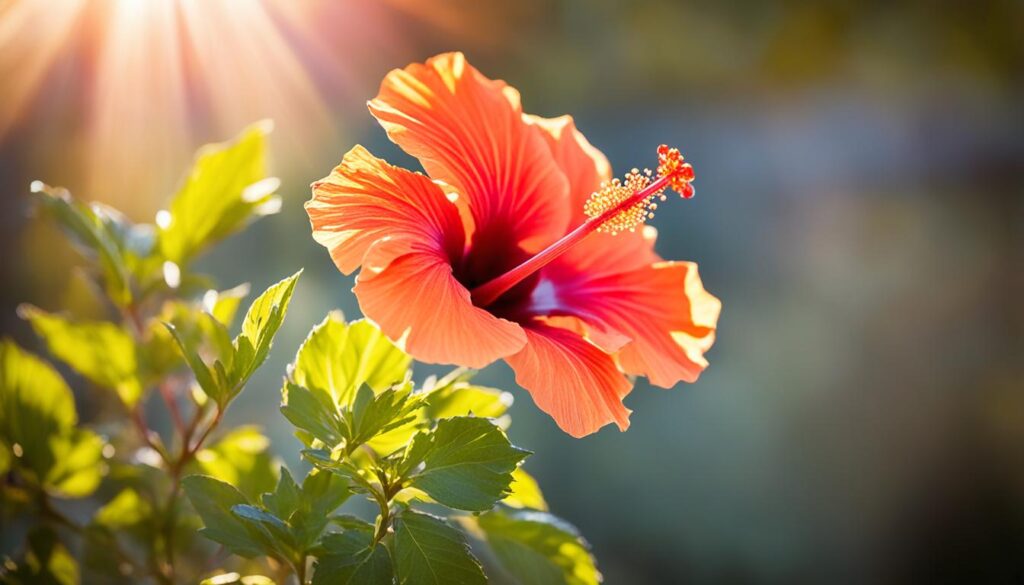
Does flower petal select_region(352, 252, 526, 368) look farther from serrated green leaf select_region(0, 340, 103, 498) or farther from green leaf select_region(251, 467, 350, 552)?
serrated green leaf select_region(0, 340, 103, 498)

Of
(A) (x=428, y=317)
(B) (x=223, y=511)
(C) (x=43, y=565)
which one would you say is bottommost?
(C) (x=43, y=565)

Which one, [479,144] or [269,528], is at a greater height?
[479,144]

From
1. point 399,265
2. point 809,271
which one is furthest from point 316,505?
point 809,271

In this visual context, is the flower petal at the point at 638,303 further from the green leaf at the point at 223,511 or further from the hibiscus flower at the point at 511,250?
the green leaf at the point at 223,511

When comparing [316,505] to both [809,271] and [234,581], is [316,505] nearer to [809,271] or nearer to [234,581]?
[234,581]

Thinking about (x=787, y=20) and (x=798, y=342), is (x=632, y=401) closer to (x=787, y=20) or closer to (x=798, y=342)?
(x=798, y=342)

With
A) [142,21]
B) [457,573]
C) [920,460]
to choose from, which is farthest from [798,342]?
[457,573]
